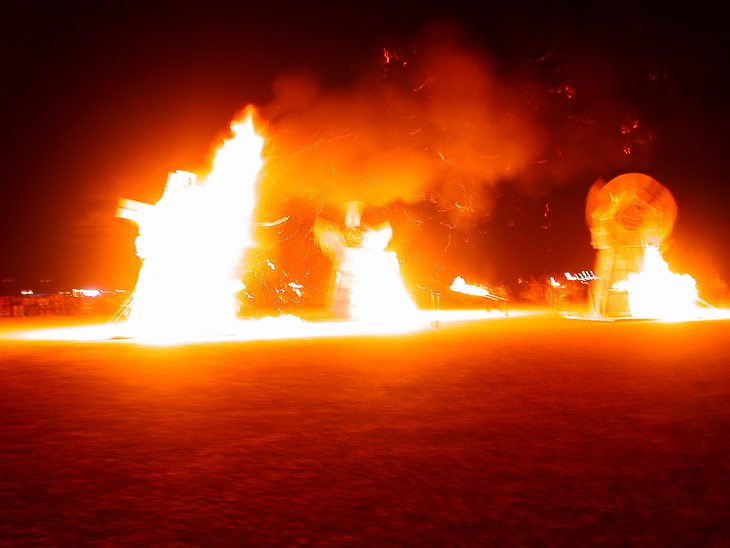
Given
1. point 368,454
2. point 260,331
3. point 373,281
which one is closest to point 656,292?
point 373,281

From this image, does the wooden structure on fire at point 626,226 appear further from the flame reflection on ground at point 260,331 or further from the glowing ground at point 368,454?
the glowing ground at point 368,454

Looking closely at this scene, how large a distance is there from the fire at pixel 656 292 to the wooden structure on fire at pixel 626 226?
0.27 metres

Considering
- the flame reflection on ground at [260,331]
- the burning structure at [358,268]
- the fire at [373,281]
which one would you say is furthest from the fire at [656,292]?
the burning structure at [358,268]

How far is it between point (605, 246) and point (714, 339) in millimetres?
9763

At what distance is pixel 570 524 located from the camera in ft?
12.6

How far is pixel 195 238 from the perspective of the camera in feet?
65.2

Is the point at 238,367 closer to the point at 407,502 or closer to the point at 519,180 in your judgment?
the point at 407,502

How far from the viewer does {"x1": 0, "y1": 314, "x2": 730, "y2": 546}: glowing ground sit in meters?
3.82

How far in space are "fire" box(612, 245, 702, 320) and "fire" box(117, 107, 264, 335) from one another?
1300 cm

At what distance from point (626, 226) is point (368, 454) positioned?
822 inches

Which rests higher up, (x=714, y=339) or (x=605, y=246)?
(x=605, y=246)

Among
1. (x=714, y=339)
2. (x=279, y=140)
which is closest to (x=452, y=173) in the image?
(x=279, y=140)

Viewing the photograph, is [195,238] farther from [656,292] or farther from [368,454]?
[656,292]

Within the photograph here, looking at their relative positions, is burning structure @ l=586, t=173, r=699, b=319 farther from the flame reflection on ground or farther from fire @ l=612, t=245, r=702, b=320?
the flame reflection on ground
